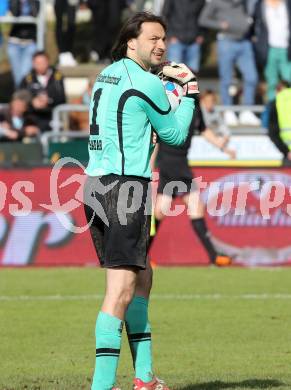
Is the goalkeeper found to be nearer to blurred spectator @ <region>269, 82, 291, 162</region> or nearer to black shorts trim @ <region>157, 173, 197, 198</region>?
blurred spectator @ <region>269, 82, 291, 162</region>

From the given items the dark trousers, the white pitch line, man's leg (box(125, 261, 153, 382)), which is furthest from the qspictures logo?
man's leg (box(125, 261, 153, 382))

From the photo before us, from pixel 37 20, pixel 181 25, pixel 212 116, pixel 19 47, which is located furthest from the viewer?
pixel 37 20

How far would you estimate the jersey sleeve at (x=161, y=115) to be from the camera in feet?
20.9

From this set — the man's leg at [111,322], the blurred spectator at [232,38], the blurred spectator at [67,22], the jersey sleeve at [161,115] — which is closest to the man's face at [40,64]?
the blurred spectator at [67,22]

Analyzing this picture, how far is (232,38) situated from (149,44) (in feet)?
40.6

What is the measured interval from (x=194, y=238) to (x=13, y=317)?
432 centimetres

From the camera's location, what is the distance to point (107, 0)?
65.5 ft

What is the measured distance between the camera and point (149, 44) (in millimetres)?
6461

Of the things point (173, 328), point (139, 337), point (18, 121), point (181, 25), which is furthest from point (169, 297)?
point (181, 25)

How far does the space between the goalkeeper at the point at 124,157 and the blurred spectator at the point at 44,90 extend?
10.8 metres

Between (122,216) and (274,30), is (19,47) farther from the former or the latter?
(122,216)

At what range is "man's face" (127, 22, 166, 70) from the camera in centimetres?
646

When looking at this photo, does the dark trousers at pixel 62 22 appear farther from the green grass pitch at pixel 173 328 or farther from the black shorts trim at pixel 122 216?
the black shorts trim at pixel 122 216

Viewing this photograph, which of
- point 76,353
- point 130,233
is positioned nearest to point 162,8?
point 76,353
